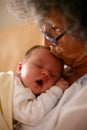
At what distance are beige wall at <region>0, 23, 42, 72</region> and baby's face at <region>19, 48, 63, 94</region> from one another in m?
Result: 0.47

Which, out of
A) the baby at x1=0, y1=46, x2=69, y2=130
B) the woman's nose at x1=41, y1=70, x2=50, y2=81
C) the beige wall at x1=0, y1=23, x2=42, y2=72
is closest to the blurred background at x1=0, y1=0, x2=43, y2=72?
the beige wall at x1=0, y1=23, x2=42, y2=72

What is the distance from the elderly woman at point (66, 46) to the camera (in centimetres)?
57

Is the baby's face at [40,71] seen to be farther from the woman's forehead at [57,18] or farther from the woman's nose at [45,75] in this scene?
the woman's forehead at [57,18]

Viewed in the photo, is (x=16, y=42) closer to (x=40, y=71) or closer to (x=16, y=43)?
(x=16, y=43)

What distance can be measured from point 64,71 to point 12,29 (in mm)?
667

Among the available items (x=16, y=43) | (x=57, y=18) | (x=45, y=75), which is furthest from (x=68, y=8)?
(x=16, y=43)

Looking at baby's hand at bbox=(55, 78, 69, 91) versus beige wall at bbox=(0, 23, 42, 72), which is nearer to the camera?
baby's hand at bbox=(55, 78, 69, 91)

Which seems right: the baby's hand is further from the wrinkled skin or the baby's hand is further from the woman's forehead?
the woman's forehead

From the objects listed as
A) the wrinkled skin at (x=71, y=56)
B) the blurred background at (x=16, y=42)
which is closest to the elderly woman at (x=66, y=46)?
the wrinkled skin at (x=71, y=56)

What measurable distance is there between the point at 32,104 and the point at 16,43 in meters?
0.72

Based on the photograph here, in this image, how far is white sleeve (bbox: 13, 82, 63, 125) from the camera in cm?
98

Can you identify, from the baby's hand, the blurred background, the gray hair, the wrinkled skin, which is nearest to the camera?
the gray hair

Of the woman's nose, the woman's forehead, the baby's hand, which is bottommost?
the baby's hand

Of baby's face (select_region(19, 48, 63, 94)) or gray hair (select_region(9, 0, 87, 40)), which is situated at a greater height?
gray hair (select_region(9, 0, 87, 40))
